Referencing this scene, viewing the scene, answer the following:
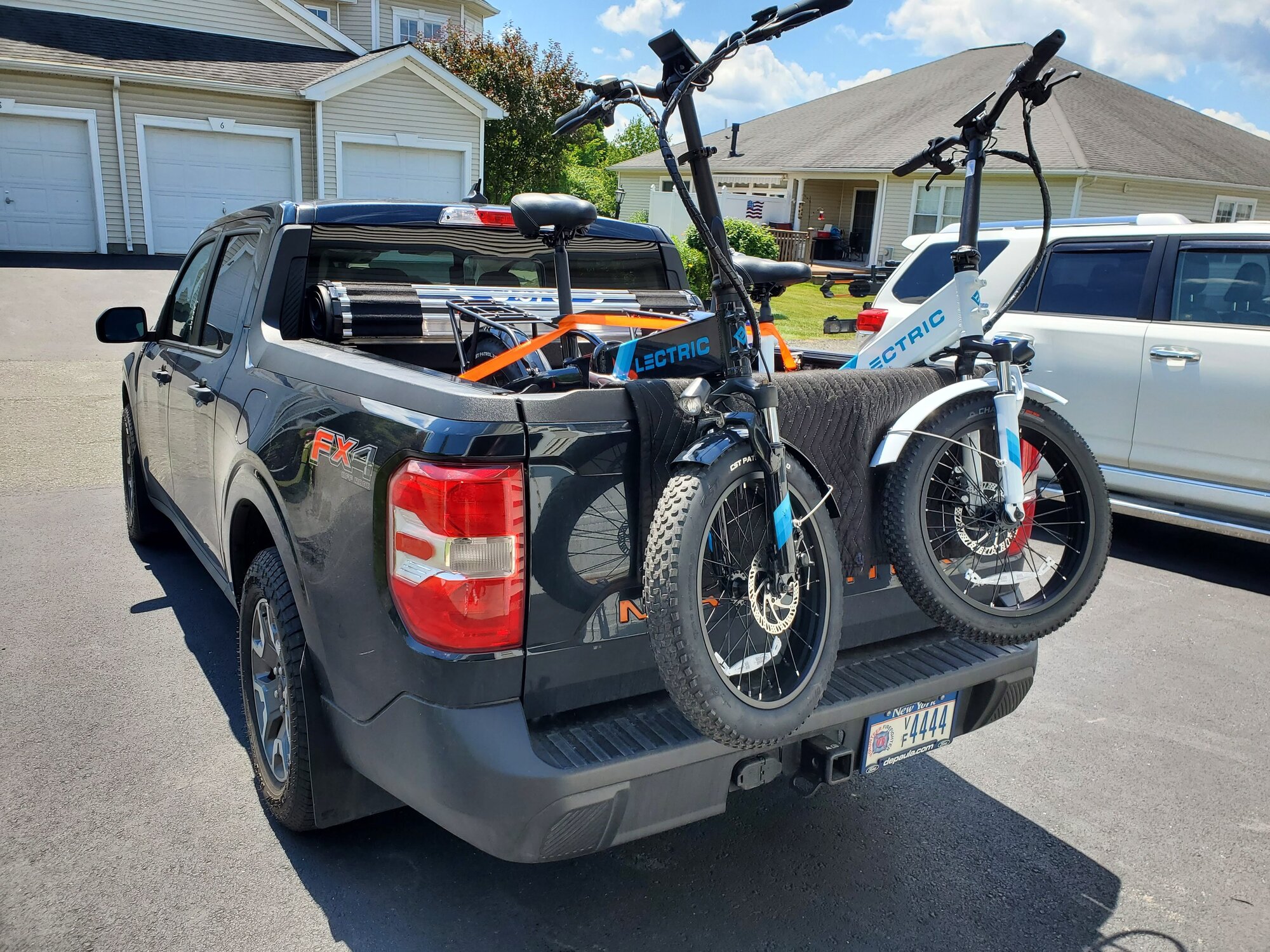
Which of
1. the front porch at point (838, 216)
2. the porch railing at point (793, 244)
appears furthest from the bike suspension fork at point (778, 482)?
the front porch at point (838, 216)

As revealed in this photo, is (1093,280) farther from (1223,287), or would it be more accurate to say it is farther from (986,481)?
(986,481)

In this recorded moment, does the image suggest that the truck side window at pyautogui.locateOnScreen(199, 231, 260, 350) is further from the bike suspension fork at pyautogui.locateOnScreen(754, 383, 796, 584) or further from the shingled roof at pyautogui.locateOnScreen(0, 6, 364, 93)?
the shingled roof at pyautogui.locateOnScreen(0, 6, 364, 93)

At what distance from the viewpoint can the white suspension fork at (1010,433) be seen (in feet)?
9.02

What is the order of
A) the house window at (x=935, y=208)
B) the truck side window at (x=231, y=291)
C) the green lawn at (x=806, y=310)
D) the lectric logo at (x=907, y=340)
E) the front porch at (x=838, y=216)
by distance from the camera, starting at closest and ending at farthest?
the lectric logo at (x=907, y=340), the truck side window at (x=231, y=291), the green lawn at (x=806, y=310), the house window at (x=935, y=208), the front porch at (x=838, y=216)

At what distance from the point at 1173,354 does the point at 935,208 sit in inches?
819

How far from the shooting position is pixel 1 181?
720 inches

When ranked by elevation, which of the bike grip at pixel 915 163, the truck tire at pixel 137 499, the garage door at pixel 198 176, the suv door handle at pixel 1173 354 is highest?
the garage door at pixel 198 176

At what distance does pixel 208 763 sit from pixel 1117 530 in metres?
6.04

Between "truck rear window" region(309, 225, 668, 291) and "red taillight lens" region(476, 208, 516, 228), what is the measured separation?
2.6 inches

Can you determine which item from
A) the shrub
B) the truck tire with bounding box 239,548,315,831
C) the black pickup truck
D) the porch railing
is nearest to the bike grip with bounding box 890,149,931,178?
the black pickup truck

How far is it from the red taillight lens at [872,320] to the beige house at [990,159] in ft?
39.0

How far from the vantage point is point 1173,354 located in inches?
229

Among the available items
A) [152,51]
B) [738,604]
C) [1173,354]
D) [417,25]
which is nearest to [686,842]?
[738,604]

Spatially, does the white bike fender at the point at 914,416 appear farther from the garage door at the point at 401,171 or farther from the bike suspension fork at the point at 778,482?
the garage door at the point at 401,171
